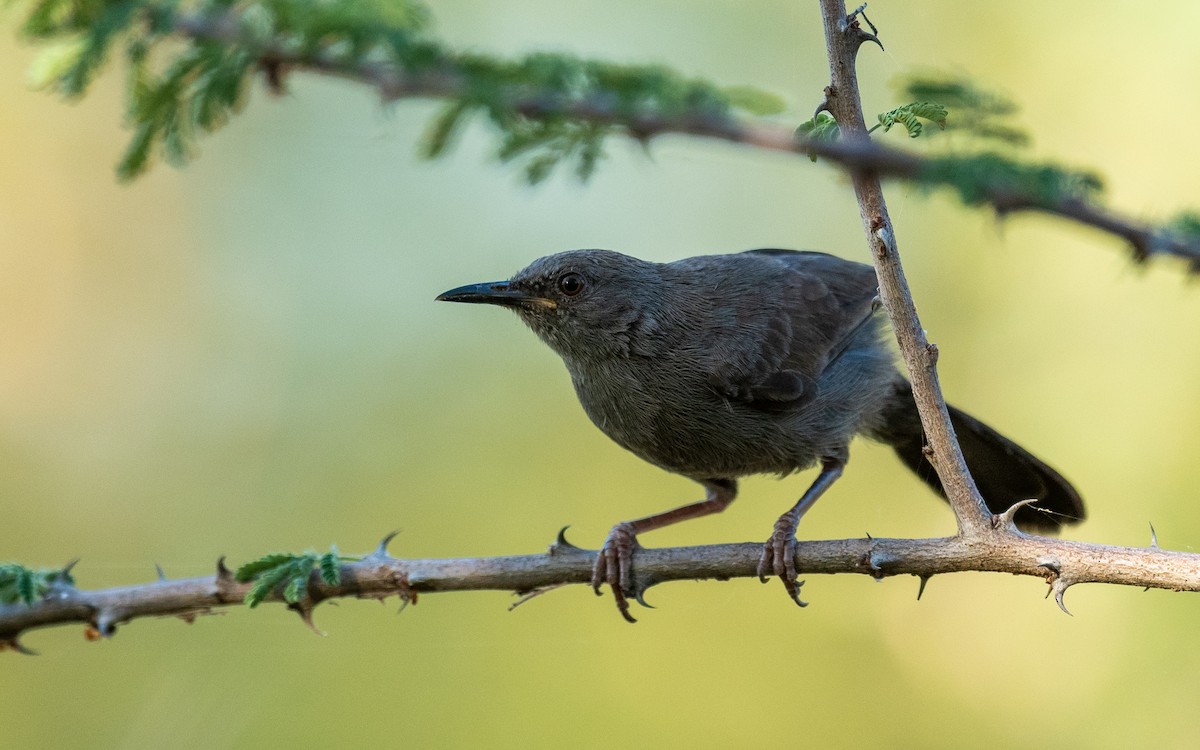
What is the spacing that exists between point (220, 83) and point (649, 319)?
3.50 meters

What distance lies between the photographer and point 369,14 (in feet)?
5.60

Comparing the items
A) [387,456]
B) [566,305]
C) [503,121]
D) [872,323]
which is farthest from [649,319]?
[387,456]

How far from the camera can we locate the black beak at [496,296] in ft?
16.9

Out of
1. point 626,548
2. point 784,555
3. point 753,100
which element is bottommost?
point 753,100

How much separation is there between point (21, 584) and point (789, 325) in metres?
3.50

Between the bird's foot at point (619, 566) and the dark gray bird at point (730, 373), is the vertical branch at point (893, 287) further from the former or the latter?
the bird's foot at point (619, 566)

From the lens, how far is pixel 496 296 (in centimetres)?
521

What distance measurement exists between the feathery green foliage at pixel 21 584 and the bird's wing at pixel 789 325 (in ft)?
9.42

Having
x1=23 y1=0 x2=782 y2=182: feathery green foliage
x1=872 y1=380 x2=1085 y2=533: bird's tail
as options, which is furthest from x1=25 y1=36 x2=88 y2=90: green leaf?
x1=872 y1=380 x2=1085 y2=533: bird's tail

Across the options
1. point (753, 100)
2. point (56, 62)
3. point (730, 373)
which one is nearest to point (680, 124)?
point (753, 100)

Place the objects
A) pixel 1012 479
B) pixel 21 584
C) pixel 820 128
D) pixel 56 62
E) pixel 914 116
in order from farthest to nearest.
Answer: pixel 1012 479 → pixel 21 584 → pixel 820 128 → pixel 914 116 → pixel 56 62

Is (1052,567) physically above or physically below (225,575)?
below

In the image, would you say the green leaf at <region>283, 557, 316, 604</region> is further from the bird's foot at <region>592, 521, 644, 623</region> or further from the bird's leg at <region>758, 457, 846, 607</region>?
the bird's leg at <region>758, 457, 846, 607</region>

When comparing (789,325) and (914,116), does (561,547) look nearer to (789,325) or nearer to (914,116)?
(789,325)
